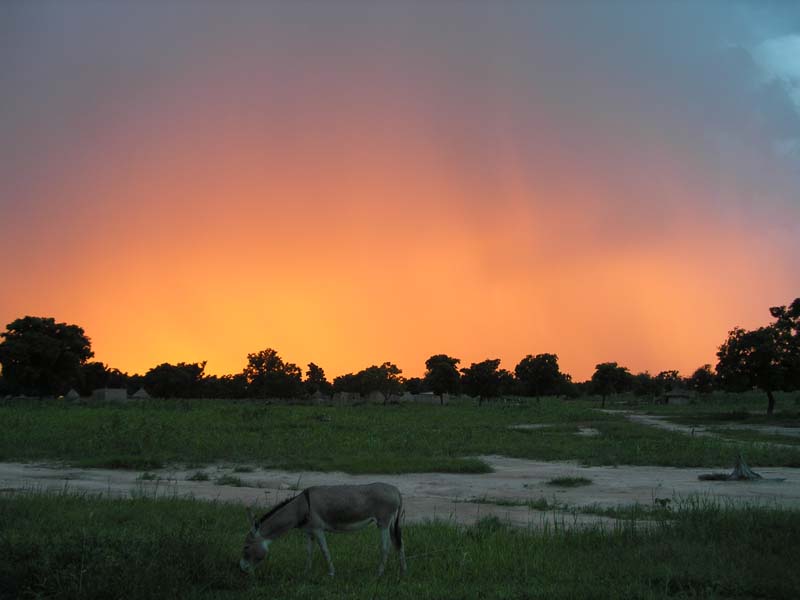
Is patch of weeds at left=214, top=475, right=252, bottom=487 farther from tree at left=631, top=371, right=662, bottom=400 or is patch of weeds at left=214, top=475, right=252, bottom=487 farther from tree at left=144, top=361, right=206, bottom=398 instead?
tree at left=631, top=371, right=662, bottom=400

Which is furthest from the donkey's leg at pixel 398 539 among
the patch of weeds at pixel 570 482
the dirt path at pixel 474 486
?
the patch of weeds at pixel 570 482

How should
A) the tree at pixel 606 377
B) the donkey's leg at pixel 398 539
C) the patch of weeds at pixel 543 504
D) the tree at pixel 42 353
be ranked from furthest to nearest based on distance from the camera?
the tree at pixel 606 377 → the tree at pixel 42 353 → the patch of weeds at pixel 543 504 → the donkey's leg at pixel 398 539

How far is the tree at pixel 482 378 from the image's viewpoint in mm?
116562

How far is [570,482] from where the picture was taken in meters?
19.7

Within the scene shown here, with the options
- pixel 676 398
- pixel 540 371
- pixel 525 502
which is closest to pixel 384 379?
pixel 540 371

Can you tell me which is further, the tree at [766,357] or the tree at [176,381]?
the tree at [176,381]

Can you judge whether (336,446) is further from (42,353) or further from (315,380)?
(315,380)

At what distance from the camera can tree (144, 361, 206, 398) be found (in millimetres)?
121375

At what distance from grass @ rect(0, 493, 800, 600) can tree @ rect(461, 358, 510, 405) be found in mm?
105274

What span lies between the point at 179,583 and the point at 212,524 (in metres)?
3.82

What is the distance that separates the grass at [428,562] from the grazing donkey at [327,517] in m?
0.33

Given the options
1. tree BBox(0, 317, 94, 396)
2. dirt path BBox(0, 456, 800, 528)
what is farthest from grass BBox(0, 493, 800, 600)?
tree BBox(0, 317, 94, 396)

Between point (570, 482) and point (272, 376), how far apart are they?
9391 centimetres

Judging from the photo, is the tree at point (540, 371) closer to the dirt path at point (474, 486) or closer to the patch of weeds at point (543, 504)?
the dirt path at point (474, 486)
